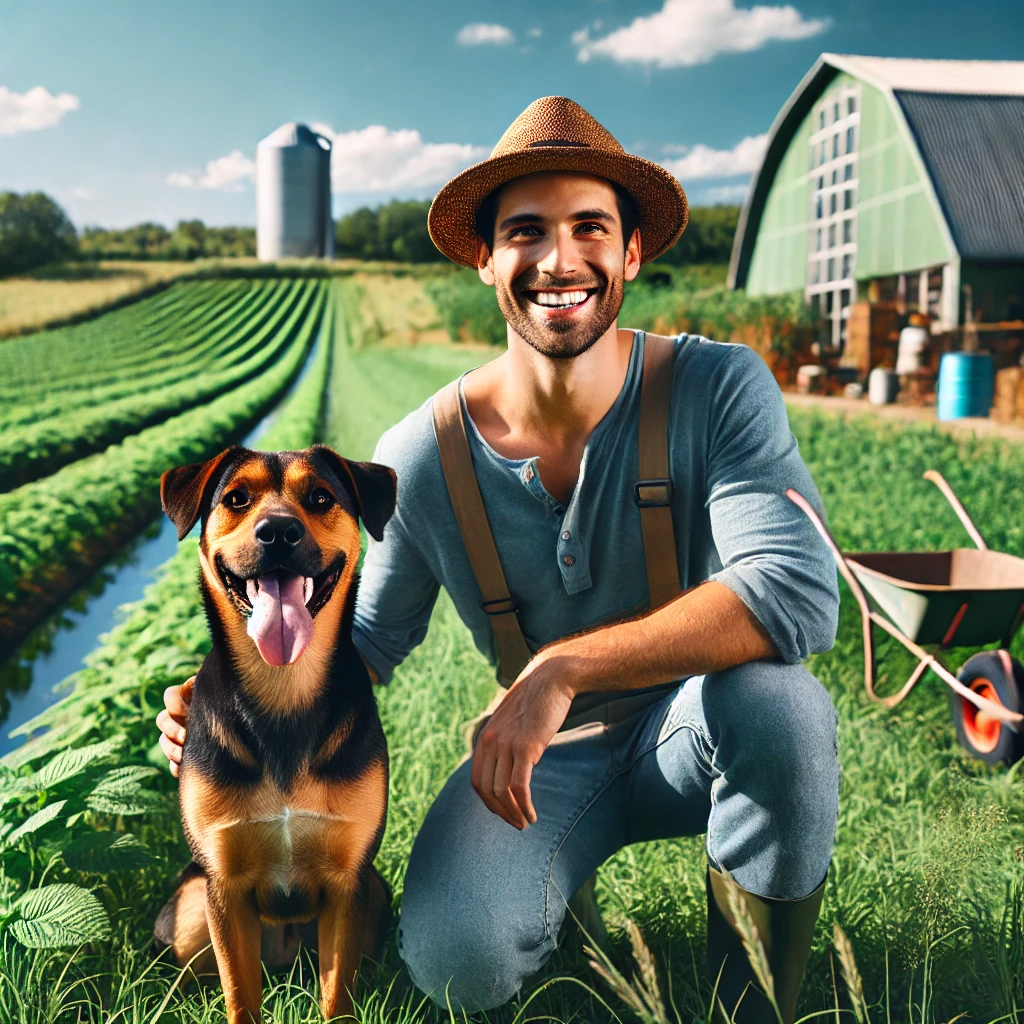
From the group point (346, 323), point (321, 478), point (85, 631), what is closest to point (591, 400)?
point (321, 478)

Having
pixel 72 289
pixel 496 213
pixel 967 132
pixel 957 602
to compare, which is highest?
pixel 967 132

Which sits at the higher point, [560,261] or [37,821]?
[560,261]

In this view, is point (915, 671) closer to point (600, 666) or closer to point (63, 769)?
point (600, 666)

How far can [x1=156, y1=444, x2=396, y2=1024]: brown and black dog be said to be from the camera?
76.6 inches

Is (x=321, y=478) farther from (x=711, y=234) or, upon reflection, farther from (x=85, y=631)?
(x=711, y=234)

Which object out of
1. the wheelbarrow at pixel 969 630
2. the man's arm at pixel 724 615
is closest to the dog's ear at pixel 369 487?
the man's arm at pixel 724 615

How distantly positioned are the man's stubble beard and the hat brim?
0.88 ft

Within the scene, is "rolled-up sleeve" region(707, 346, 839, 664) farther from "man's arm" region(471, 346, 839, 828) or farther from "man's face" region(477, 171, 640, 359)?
"man's face" region(477, 171, 640, 359)

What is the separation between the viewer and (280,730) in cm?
201

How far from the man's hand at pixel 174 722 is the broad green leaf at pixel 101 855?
10.9 inches

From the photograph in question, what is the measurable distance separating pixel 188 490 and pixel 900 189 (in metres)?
16.3

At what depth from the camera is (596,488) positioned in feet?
7.95

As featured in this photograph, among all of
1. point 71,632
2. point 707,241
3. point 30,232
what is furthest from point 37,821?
point 707,241

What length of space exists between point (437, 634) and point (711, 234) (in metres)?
32.4
